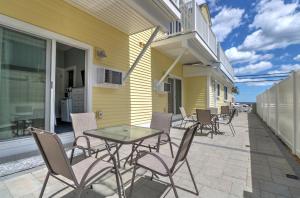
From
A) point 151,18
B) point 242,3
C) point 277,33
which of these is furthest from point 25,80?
point 277,33

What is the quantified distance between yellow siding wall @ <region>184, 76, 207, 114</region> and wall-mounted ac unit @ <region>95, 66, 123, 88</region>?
212 inches

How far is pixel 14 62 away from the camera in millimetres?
3152

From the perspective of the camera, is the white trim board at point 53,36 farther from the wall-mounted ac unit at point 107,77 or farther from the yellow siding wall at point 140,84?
the yellow siding wall at point 140,84

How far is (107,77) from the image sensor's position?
15.0 feet

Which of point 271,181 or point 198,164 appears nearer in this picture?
point 271,181

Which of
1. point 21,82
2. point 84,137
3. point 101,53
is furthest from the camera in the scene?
point 101,53

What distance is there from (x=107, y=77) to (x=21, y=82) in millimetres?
1855

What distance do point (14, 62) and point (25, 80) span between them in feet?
1.16

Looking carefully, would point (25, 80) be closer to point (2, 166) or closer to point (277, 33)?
point (2, 166)

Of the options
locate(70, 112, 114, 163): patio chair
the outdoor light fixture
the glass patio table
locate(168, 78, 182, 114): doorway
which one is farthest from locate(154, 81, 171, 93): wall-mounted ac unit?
the glass patio table

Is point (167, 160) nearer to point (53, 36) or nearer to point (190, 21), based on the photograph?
point (53, 36)

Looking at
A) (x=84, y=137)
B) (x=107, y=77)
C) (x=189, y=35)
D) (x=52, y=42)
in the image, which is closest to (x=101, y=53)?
(x=107, y=77)

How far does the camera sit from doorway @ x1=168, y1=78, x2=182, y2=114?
Result: 8406mm

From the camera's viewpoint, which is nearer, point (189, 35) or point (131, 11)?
point (131, 11)
